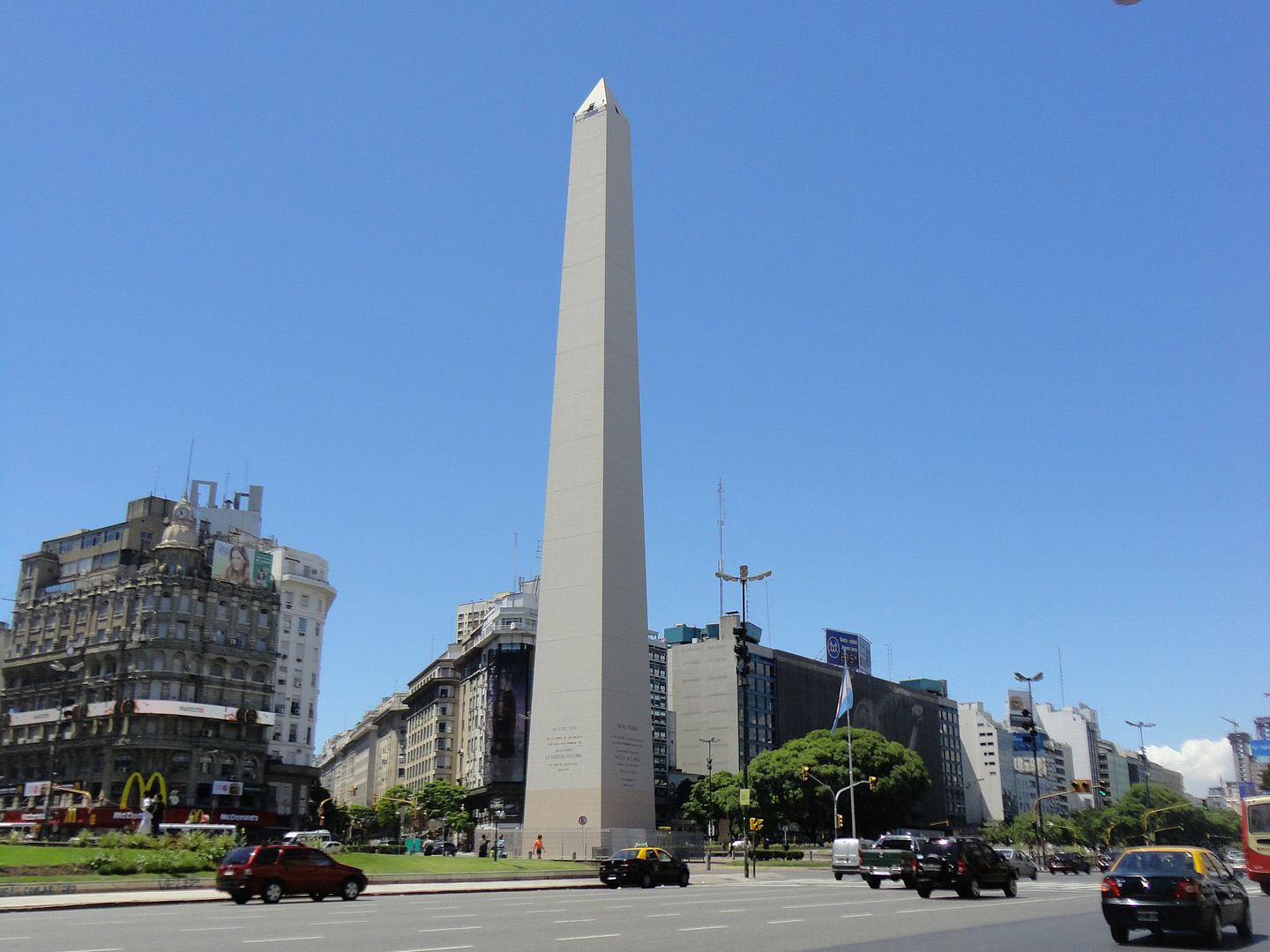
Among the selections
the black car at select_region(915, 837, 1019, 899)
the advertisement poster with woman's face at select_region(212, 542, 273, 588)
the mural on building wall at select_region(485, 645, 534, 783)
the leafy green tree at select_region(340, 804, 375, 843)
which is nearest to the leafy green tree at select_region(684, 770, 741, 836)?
the mural on building wall at select_region(485, 645, 534, 783)

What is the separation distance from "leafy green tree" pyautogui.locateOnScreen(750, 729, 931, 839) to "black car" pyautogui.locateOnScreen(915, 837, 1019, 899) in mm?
54978

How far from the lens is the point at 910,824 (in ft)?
498

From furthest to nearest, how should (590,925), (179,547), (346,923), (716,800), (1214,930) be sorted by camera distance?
(716,800) < (179,547) < (346,923) < (590,925) < (1214,930)

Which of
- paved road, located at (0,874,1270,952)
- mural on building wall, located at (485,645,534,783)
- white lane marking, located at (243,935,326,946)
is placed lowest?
paved road, located at (0,874,1270,952)

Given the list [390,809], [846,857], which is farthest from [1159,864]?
[390,809]

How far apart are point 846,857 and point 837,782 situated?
142 ft

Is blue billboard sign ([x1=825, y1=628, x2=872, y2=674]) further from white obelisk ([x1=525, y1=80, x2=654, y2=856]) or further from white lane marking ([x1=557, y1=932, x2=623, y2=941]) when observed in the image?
white lane marking ([x1=557, y1=932, x2=623, y2=941])

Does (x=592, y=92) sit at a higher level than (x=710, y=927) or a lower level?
higher

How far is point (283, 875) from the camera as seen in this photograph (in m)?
25.0

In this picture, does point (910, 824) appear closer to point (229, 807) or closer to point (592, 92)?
point (229, 807)

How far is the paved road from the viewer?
14016 mm

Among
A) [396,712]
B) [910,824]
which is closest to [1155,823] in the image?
[910,824]

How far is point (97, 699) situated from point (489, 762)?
3948 cm

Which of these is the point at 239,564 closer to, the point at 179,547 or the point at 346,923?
the point at 179,547
